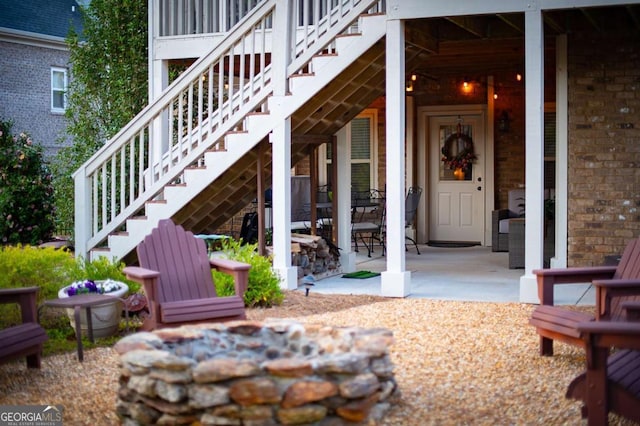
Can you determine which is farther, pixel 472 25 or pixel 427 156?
pixel 427 156

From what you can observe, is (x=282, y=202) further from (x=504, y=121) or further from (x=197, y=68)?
(x=504, y=121)

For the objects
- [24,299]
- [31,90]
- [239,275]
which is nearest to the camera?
[24,299]

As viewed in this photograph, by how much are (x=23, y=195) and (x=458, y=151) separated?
21.9 ft

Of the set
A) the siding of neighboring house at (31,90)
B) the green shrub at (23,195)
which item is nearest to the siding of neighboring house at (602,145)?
the green shrub at (23,195)

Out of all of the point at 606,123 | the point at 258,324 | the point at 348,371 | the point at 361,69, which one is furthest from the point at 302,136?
the point at 348,371

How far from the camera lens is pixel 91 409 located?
4977mm

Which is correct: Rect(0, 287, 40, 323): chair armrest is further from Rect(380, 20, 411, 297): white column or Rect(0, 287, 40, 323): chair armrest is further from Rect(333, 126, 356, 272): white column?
Rect(333, 126, 356, 272): white column

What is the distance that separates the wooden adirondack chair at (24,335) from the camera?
17.5 ft

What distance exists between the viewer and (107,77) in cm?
1249

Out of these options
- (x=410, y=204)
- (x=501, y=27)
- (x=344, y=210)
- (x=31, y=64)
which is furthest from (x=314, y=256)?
(x=31, y=64)

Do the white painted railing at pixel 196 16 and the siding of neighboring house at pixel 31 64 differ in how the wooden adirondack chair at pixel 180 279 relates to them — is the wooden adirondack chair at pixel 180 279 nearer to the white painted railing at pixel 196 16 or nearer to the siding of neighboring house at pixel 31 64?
the white painted railing at pixel 196 16

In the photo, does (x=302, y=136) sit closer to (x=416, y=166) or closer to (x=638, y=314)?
(x=416, y=166)

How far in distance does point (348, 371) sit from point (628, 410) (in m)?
1.33

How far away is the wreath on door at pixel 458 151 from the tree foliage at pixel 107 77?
465cm
